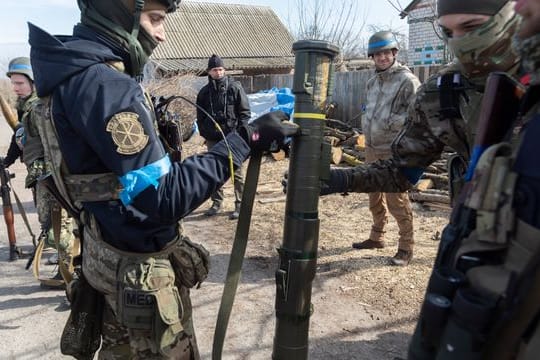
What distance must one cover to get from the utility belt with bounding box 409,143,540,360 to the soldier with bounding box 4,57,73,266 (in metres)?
2.93

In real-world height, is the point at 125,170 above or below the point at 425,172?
above

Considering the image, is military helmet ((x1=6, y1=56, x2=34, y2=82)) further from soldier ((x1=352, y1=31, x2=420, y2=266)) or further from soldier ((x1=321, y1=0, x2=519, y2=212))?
soldier ((x1=321, y1=0, x2=519, y2=212))

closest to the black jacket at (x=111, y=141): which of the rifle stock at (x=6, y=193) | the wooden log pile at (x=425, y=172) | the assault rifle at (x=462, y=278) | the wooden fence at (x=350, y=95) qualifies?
the assault rifle at (x=462, y=278)

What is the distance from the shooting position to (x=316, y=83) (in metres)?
1.89

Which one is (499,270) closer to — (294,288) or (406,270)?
(294,288)

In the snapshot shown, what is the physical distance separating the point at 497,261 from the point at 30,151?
3930 millimetres

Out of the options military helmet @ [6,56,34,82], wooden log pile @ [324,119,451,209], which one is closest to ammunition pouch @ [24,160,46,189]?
military helmet @ [6,56,34,82]

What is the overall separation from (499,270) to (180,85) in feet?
42.1

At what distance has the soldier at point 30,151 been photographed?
3.81 metres

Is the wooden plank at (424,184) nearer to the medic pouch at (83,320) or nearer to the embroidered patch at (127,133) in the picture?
the medic pouch at (83,320)

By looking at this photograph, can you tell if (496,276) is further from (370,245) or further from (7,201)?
(7,201)

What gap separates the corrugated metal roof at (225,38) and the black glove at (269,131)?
58.3ft

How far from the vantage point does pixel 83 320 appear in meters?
2.16

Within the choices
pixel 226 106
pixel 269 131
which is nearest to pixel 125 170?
pixel 269 131
